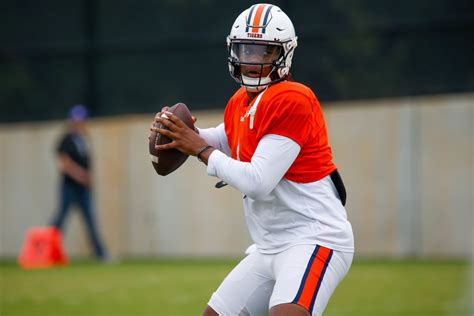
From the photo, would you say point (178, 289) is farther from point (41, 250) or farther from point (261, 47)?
point (261, 47)

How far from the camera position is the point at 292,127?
4.96 meters

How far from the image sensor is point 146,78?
1520 centimetres

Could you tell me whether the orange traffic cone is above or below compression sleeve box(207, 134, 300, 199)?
below

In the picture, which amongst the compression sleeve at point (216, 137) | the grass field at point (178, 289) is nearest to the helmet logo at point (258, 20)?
the compression sleeve at point (216, 137)

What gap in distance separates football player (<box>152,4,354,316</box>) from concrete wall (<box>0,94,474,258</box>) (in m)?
8.41

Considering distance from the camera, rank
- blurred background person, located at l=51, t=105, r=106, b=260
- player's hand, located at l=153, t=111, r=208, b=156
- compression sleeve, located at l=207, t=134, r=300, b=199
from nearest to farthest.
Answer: compression sleeve, located at l=207, t=134, r=300, b=199
player's hand, located at l=153, t=111, r=208, b=156
blurred background person, located at l=51, t=105, r=106, b=260

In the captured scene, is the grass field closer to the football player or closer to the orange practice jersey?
the football player

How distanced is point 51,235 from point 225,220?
8.72 ft

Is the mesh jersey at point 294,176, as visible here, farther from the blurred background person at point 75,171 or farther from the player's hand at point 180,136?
the blurred background person at point 75,171

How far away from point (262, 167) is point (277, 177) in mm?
102

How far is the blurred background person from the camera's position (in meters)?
14.0

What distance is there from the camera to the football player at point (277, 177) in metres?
4.93

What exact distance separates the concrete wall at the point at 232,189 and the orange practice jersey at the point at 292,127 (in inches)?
335

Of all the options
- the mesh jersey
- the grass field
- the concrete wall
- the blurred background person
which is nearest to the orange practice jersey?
the mesh jersey
